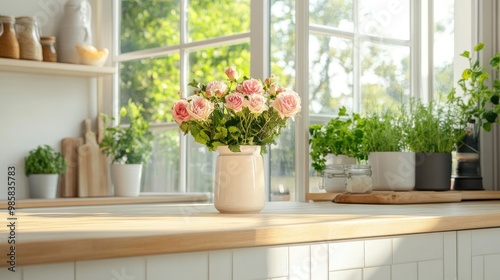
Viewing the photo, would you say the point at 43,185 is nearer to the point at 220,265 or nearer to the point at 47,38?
the point at 47,38

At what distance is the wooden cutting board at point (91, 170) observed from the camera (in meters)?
4.09

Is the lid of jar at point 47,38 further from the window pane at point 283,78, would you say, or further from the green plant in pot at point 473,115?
the green plant in pot at point 473,115

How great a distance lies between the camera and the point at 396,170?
279 cm

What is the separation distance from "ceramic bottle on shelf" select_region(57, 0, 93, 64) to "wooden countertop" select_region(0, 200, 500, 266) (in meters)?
2.09

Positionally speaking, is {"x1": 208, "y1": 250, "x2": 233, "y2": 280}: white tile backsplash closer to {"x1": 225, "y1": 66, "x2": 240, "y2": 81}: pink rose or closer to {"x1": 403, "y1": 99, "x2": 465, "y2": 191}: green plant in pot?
{"x1": 225, "y1": 66, "x2": 240, "y2": 81}: pink rose

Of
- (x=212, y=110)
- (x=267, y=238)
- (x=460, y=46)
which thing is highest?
(x=460, y=46)

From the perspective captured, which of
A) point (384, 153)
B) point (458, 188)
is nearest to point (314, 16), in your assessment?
point (384, 153)

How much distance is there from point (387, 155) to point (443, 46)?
61 centimetres

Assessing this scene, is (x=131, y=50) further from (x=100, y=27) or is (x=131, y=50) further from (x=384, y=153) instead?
(x=384, y=153)

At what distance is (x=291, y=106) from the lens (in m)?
2.06

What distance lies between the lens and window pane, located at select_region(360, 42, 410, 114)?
304 centimetres

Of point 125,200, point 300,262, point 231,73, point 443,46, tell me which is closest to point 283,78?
point 443,46

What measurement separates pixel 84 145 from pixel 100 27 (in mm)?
674

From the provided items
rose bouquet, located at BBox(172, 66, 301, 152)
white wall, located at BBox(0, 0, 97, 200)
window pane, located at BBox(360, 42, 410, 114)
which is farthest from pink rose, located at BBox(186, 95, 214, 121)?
white wall, located at BBox(0, 0, 97, 200)
